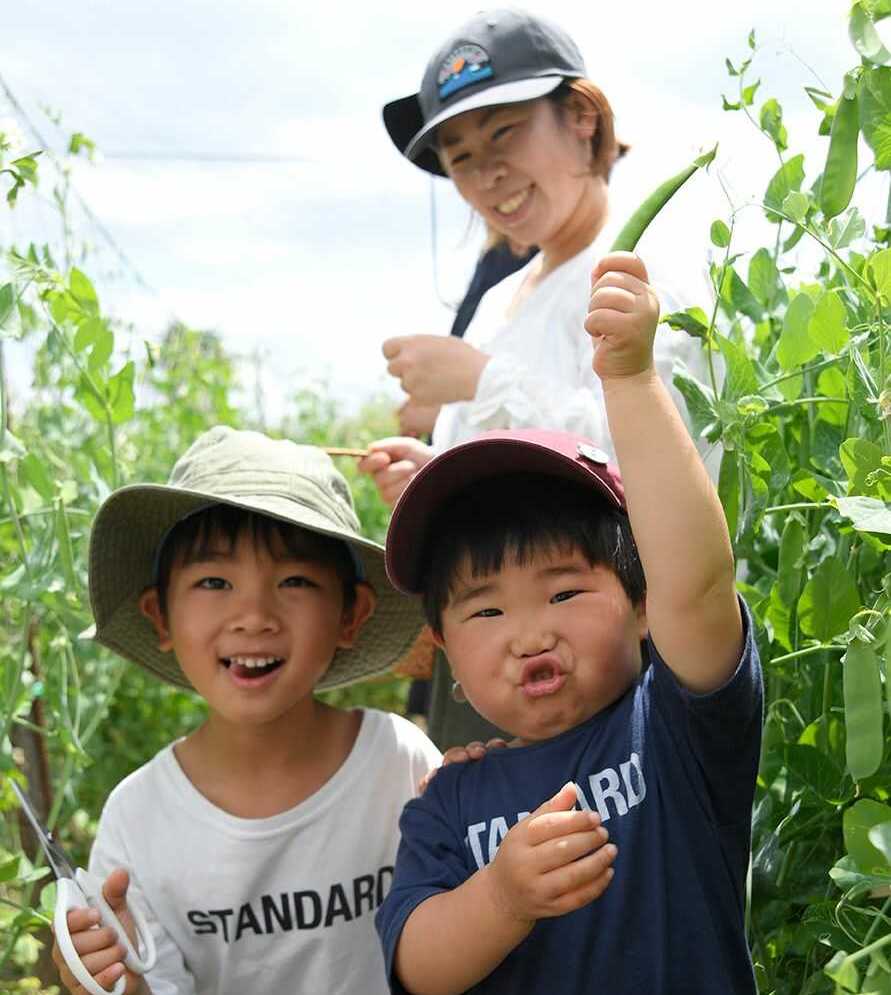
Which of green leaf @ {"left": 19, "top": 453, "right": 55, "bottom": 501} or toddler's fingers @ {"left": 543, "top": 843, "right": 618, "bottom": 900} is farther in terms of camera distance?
green leaf @ {"left": 19, "top": 453, "right": 55, "bottom": 501}

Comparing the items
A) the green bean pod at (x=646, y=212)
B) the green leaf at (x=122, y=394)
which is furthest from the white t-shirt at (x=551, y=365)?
the green bean pod at (x=646, y=212)

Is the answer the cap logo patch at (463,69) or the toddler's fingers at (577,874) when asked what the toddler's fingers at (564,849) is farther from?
the cap logo patch at (463,69)

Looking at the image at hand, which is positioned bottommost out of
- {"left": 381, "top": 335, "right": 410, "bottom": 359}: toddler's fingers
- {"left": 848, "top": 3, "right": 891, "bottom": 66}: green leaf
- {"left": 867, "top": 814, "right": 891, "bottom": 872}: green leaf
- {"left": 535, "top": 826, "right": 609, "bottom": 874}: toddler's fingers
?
{"left": 535, "top": 826, "right": 609, "bottom": 874}: toddler's fingers

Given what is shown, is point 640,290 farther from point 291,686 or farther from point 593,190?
point 593,190

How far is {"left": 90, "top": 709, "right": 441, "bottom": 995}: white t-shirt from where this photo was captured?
1.55 meters

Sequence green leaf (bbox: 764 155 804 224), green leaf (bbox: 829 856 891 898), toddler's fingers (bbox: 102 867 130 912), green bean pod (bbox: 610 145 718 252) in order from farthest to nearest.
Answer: toddler's fingers (bbox: 102 867 130 912) → green leaf (bbox: 764 155 804 224) → green bean pod (bbox: 610 145 718 252) → green leaf (bbox: 829 856 891 898)

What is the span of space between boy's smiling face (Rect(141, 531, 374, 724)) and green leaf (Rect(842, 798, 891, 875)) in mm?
708

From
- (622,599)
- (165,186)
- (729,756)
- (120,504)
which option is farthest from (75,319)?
(165,186)

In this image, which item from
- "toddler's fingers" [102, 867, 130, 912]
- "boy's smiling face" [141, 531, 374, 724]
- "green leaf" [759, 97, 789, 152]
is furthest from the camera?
"boy's smiling face" [141, 531, 374, 724]

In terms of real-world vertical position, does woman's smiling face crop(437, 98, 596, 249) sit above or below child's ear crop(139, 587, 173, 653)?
above

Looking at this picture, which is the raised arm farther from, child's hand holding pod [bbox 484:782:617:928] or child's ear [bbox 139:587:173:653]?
child's ear [bbox 139:587:173:653]

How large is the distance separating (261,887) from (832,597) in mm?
743

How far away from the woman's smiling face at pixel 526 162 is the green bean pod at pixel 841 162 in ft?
2.51

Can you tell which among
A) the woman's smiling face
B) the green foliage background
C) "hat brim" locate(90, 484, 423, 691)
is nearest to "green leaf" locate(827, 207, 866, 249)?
the green foliage background
